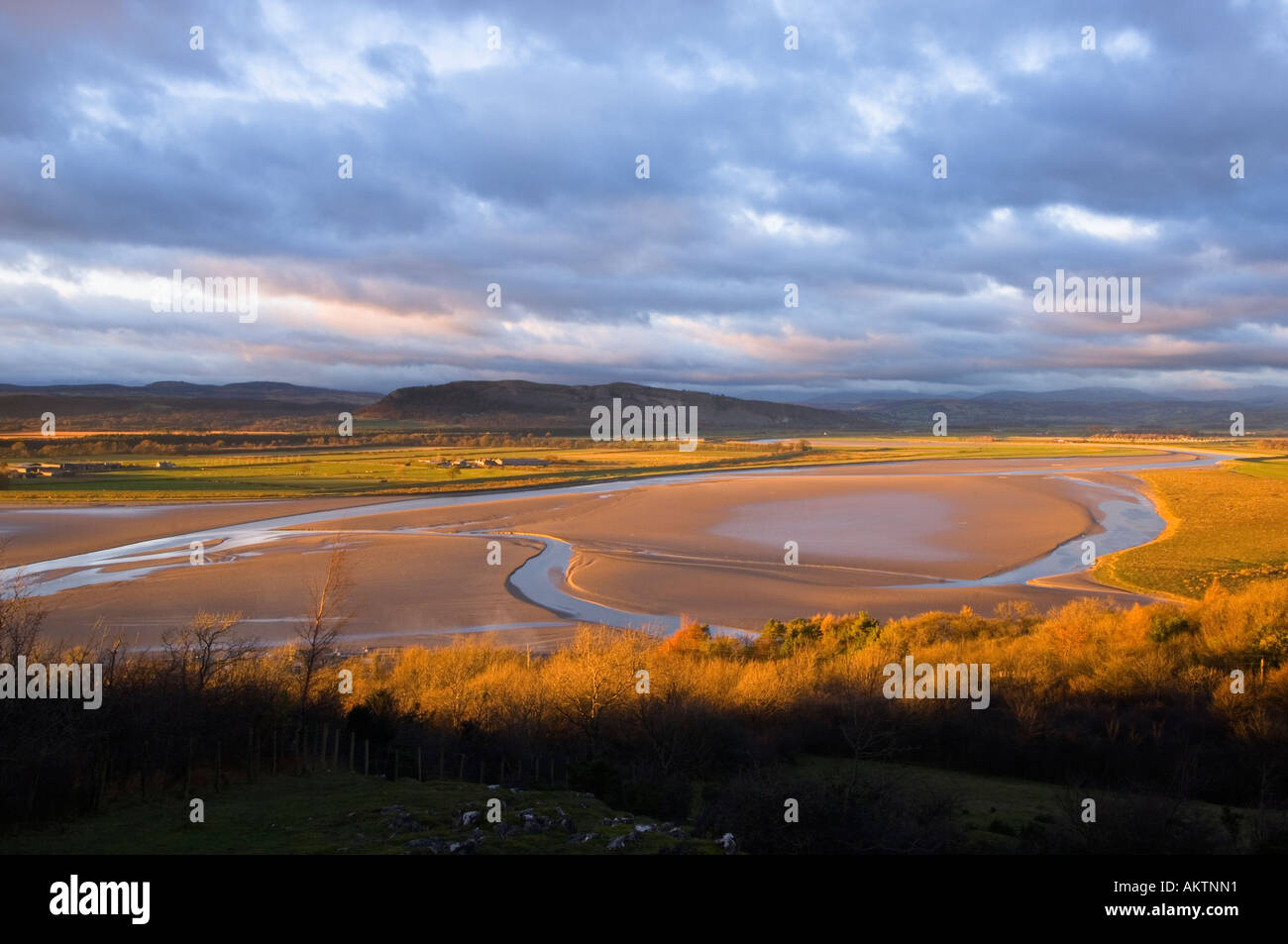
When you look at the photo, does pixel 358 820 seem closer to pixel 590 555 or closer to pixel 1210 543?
Answer: pixel 590 555

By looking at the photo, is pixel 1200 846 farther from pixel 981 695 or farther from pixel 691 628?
pixel 691 628

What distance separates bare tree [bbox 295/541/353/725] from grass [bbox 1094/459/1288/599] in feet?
78.4

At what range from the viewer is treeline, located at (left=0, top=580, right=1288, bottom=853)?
891 centimetres

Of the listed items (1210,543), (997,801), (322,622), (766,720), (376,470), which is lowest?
(997,801)

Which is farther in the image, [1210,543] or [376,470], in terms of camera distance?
[376,470]

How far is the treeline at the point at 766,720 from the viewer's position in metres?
8.91

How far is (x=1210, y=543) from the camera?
32031 millimetres

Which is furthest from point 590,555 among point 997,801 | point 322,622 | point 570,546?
point 997,801

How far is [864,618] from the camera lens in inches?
789

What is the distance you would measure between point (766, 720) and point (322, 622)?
1183cm

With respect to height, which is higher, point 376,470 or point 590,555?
point 376,470
